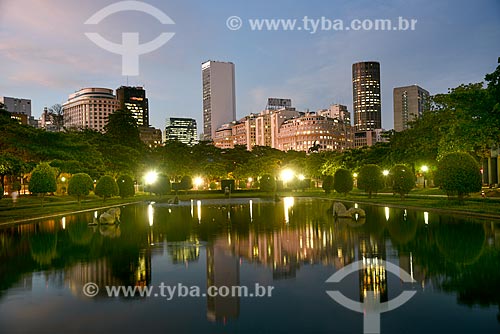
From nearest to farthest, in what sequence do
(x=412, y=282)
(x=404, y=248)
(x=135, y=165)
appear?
1. (x=412, y=282)
2. (x=404, y=248)
3. (x=135, y=165)

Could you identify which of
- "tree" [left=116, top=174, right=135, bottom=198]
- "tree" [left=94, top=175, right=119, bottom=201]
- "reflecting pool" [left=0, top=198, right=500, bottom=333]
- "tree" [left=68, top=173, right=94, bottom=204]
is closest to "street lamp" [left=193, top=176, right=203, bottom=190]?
"tree" [left=116, top=174, right=135, bottom=198]

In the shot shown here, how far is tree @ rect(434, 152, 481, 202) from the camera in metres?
28.4

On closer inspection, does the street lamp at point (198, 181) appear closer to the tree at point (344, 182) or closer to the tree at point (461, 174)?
the tree at point (344, 182)

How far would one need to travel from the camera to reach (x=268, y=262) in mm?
12961

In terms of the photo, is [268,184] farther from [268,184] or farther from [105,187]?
[105,187]

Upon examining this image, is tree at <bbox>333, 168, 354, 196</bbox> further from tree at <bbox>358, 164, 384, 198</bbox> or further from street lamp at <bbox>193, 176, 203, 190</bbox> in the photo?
street lamp at <bbox>193, 176, 203, 190</bbox>

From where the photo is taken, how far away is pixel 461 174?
28.5m

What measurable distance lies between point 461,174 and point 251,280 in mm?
22957

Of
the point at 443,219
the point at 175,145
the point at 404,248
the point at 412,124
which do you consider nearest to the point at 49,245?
the point at 404,248

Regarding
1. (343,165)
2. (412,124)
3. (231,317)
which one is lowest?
(231,317)

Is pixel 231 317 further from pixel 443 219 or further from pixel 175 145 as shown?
pixel 175 145

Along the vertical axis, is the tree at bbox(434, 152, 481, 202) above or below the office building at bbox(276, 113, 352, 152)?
below

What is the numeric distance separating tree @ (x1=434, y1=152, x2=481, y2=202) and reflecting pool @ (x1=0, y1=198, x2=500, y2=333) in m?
9.71

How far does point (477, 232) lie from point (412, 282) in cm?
973
